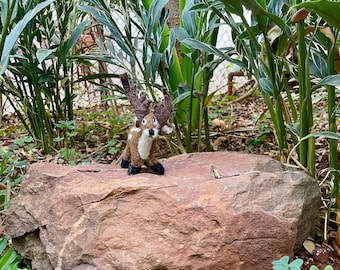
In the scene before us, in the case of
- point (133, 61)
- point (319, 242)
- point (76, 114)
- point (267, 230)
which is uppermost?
point (133, 61)

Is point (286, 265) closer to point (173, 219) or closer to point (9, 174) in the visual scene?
point (173, 219)

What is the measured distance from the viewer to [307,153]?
1.21 m

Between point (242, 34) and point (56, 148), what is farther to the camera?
point (56, 148)

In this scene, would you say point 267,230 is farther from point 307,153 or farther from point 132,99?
point 132,99

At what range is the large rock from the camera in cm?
97

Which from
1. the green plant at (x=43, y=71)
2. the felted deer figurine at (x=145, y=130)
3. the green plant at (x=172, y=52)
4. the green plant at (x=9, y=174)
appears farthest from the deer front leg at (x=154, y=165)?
the green plant at (x=43, y=71)

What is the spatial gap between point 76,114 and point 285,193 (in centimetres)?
179

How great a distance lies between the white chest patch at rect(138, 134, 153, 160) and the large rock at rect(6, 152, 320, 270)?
0.17ft

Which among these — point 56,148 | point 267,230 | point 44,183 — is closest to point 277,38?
point 267,230

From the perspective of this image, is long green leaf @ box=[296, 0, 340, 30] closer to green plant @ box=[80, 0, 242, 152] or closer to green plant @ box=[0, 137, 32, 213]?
green plant @ box=[80, 0, 242, 152]

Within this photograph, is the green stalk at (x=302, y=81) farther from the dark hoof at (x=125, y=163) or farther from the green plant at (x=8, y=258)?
the green plant at (x=8, y=258)

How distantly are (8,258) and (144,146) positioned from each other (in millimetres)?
463

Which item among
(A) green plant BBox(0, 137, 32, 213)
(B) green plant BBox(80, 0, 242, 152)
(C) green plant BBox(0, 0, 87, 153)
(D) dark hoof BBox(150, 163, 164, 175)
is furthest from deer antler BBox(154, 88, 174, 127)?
(C) green plant BBox(0, 0, 87, 153)

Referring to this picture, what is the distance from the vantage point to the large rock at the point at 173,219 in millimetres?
969
